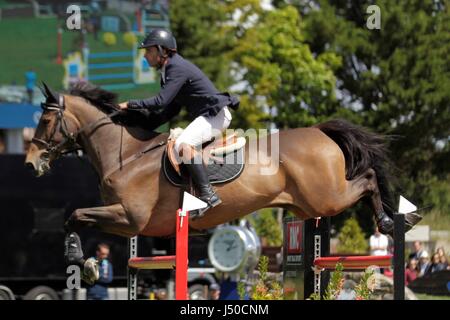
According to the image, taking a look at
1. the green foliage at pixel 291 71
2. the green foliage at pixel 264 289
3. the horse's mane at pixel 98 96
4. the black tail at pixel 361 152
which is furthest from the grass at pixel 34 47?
the green foliage at pixel 264 289

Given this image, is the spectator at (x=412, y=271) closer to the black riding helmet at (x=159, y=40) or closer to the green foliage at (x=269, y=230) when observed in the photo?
the green foliage at (x=269, y=230)

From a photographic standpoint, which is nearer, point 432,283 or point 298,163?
point 298,163

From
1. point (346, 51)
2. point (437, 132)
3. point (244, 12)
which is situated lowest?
point (437, 132)

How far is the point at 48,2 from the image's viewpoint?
67.1 feet

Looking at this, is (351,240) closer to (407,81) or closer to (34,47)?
(407,81)

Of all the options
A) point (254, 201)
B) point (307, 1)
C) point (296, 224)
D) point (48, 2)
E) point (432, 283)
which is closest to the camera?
point (254, 201)

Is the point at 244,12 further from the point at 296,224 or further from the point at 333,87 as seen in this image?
the point at 296,224

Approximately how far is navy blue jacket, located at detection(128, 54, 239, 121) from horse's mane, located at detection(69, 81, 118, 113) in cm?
45

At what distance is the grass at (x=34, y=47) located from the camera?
2016 centimetres

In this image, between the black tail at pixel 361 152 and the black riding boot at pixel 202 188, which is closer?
the black riding boot at pixel 202 188

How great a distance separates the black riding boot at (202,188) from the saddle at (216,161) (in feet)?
0.43

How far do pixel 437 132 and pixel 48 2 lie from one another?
8.92 m

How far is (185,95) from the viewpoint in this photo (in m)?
7.83
